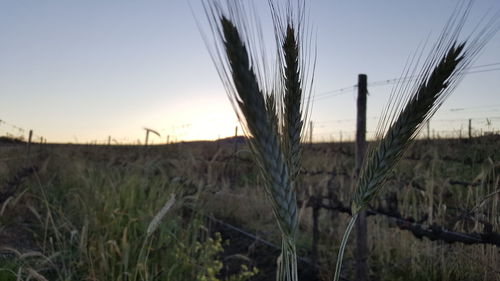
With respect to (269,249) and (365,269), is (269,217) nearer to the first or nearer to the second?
(269,249)

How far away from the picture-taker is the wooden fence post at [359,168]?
3.63 m

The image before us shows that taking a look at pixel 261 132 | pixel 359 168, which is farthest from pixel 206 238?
pixel 261 132

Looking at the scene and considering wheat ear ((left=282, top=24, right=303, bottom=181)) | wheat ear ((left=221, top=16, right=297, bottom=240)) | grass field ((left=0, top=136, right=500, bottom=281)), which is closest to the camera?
A: wheat ear ((left=221, top=16, right=297, bottom=240))

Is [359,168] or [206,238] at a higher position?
[359,168]

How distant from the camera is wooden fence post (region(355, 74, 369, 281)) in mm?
3632

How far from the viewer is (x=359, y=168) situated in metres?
4.27

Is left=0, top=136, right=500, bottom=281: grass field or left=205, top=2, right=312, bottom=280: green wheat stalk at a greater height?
left=205, top=2, right=312, bottom=280: green wheat stalk

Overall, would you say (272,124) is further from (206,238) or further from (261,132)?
(206,238)

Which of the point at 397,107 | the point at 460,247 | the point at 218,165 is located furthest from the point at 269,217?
the point at 397,107

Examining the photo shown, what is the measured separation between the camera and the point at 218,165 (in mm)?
11680

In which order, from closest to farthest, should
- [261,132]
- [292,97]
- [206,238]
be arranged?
[261,132] → [292,97] → [206,238]

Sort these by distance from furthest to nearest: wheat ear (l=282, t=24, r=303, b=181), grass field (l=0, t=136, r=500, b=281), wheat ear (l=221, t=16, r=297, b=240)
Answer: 1. grass field (l=0, t=136, r=500, b=281)
2. wheat ear (l=282, t=24, r=303, b=181)
3. wheat ear (l=221, t=16, r=297, b=240)

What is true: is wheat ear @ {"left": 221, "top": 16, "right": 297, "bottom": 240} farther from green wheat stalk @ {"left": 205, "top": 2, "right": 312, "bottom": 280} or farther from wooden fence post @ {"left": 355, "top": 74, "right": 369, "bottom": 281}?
wooden fence post @ {"left": 355, "top": 74, "right": 369, "bottom": 281}

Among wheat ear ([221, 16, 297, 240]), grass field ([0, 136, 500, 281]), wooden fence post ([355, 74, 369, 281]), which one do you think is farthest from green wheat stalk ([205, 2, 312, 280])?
wooden fence post ([355, 74, 369, 281])
